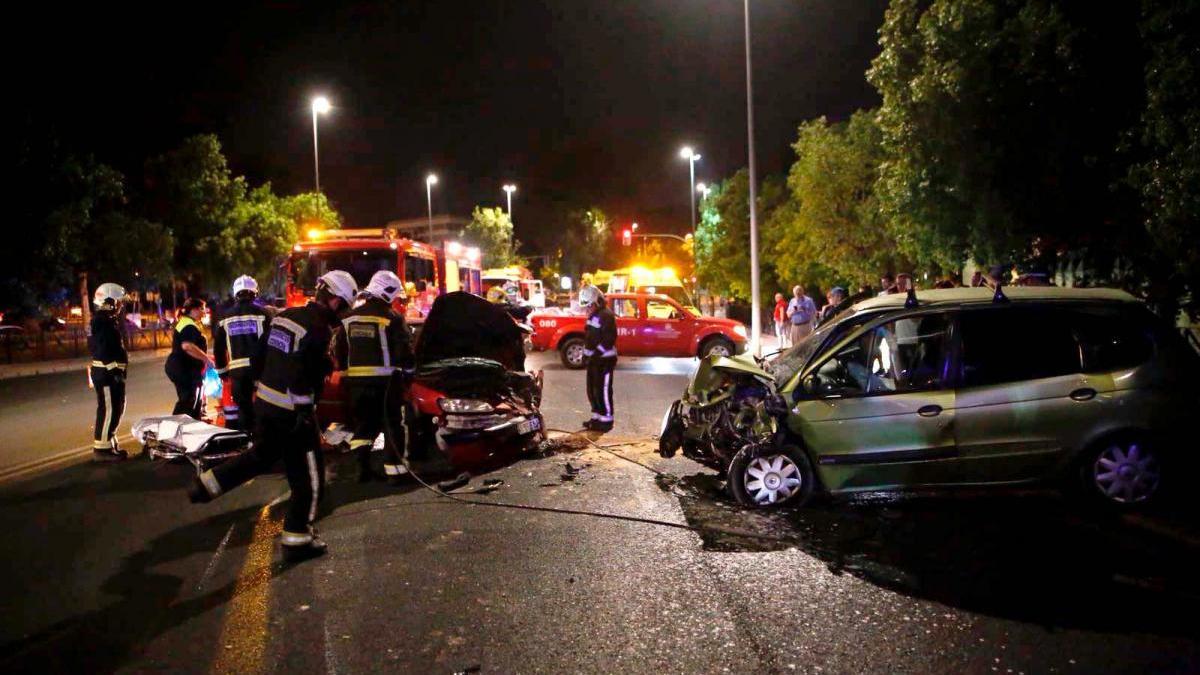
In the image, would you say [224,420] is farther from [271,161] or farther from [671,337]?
[271,161]

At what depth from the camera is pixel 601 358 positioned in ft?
35.1

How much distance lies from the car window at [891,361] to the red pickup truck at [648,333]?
10544mm

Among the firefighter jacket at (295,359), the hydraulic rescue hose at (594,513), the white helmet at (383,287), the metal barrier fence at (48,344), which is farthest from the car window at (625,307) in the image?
the metal barrier fence at (48,344)

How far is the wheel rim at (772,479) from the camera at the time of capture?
654 centimetres

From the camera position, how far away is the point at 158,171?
102ft

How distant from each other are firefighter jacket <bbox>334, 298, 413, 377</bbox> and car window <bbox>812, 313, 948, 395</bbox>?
3441mm

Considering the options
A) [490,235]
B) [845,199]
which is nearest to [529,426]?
[845,199]

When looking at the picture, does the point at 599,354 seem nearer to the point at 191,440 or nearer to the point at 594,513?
the point at 594,513

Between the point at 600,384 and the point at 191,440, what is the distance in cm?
475

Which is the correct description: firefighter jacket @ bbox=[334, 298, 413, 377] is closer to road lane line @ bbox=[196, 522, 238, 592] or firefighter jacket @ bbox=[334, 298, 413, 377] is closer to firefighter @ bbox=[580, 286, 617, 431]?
road lane line @ bbox=[196, 522, 238, 592]

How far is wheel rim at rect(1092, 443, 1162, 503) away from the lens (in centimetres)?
613

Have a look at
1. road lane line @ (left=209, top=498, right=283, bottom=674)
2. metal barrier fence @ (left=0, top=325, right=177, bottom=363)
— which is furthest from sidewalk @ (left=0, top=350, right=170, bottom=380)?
road lane line @ (left=209, top=498, right=283, bottom=674)

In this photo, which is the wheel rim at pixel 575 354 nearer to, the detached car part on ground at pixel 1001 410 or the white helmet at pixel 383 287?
the white helmet at pixel 383 287

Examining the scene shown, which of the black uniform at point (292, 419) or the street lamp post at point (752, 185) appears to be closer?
the black uniform at point (292, 419)
